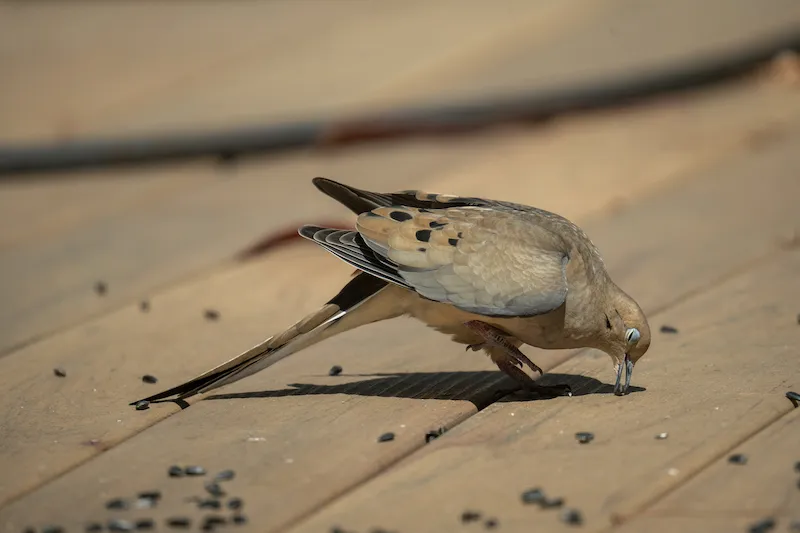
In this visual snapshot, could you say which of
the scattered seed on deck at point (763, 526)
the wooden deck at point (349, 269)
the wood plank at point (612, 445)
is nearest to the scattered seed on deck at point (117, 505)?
the wooden deck at point (349, 269)

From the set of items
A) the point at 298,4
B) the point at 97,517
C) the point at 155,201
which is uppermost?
the point at 298,4

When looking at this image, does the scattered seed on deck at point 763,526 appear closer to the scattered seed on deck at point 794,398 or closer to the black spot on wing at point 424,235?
the scattered seed on deck at point 794,398

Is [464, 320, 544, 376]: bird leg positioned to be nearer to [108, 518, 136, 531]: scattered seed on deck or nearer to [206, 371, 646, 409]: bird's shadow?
[206, 371, 646, 409]: bird's shadow

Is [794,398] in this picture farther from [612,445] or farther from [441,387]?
[441,387]

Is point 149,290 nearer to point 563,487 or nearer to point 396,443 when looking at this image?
point 396,443

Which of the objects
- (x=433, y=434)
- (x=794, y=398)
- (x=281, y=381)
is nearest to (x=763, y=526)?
(x=794, y=398)

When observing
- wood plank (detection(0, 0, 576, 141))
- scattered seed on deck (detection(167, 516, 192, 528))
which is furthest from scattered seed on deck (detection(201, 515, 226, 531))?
wood plank (detection(0, 0, 576, 141))

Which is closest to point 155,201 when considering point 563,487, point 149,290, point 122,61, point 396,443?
point 149,290
